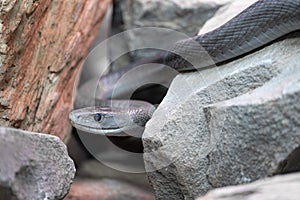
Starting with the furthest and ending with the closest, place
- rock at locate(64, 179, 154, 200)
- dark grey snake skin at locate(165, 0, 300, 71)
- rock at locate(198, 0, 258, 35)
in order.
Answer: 1. rock at locate(198, 0, 258, 35)
2. rock at locate(64, 179, 154, 200)
3. dark grey snake skin at locate(165, 0, 300, 71)

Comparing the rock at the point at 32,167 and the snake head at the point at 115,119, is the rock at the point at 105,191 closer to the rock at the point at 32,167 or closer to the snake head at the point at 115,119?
the snake head at the point at 115,119

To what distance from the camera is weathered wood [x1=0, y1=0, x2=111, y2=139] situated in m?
2.69

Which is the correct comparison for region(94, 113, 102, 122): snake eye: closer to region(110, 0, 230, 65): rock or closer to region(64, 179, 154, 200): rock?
region(64, 179, 154, 200): rock

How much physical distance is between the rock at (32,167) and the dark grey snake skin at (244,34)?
111 cm

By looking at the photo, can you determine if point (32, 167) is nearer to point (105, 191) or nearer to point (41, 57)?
point (41, 57)

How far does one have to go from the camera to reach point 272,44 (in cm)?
277

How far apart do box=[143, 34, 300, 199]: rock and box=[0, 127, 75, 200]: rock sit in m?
0.52

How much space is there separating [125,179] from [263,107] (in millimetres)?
1984

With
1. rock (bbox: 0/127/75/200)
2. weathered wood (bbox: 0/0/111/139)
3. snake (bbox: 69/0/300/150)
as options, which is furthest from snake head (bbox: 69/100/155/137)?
rock (bbox: 0/127/75/200)

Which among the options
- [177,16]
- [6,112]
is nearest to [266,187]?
[6,112]

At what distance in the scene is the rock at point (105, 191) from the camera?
3344 millimetres

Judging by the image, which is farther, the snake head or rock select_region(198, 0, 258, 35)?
rock select_region(198, 0, 258, 35)

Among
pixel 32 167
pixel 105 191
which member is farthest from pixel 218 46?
pixel 32 167

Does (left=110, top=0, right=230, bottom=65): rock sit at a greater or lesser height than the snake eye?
greater
